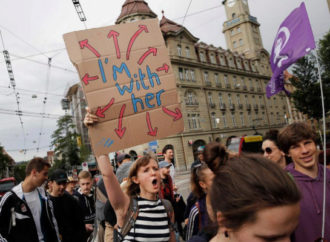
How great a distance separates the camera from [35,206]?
329 centimetres

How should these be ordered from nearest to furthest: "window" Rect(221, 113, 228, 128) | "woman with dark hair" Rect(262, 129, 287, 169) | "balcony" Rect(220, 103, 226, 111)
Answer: "woman with dark hair" Rect(262, 129, 287, 169)
"window" Rect(221, 113, 228, 128)
"balcony" Rect(220, 103, 226, 111)

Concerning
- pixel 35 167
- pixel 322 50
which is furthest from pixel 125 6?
pixel 35 167

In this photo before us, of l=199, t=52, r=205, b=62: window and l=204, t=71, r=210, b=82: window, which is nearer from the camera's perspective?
l=204, t=71, r=210, b=82: window

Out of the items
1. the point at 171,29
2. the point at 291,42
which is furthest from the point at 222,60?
the point at 291,42

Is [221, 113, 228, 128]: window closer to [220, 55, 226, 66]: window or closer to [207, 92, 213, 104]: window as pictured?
[207, 92, 213, 104]: window

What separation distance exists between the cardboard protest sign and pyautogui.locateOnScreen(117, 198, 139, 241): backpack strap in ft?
1.81

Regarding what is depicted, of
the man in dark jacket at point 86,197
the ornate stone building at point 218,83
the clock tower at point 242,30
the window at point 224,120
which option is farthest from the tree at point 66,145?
the man in dark jacket at point 86,197

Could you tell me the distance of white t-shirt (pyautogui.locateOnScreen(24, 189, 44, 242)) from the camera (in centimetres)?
324

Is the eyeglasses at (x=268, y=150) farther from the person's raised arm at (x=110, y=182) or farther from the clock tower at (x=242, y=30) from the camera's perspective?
the clock tower at (x=242, y=30)

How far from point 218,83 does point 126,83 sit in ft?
116

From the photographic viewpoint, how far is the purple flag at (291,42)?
256cm

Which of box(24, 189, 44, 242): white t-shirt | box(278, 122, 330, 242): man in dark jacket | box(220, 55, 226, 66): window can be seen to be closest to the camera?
box(278, 122, 330, 242): man in dark jacket

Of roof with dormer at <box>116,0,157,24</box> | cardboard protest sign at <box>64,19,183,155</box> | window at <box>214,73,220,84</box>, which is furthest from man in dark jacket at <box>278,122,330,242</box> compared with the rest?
window at <box>214,73,220,84</box>

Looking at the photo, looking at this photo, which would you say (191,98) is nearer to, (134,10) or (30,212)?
(134,10)
